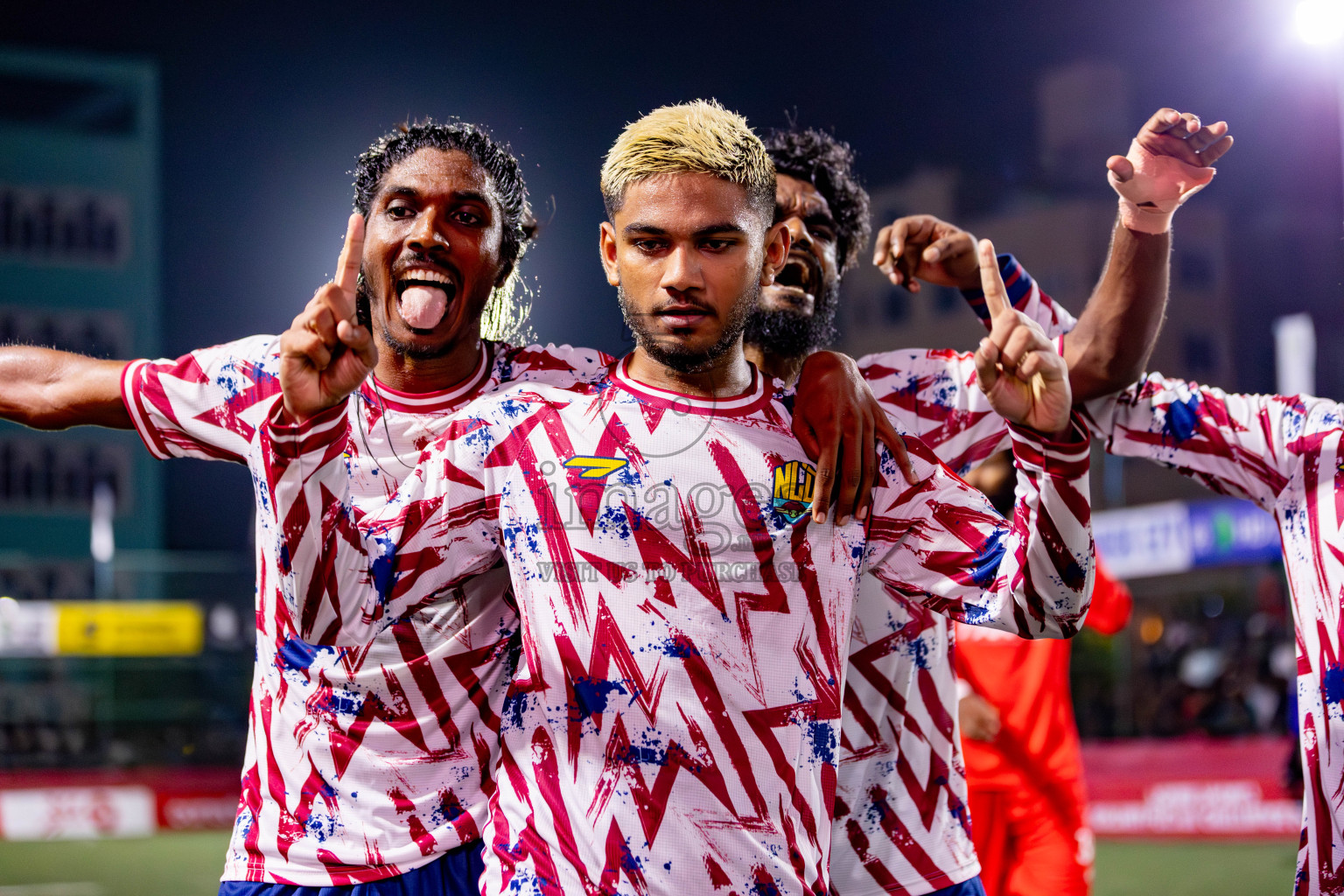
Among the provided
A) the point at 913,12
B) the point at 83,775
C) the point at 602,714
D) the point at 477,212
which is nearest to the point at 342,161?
the point at 477,212

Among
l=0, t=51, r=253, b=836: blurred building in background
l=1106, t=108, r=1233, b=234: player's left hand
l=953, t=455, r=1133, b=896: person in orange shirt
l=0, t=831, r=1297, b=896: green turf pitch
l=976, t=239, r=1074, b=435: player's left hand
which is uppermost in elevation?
l=0, t=51, r=253, b=836: blurred building in background

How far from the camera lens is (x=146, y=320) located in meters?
29.1

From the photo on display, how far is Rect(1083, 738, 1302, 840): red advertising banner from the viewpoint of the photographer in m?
10.2

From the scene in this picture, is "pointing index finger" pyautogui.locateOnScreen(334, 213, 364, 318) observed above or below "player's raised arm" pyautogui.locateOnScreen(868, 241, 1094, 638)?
above

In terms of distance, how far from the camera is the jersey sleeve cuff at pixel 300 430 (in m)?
1.80

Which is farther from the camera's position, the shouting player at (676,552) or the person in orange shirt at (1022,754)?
the person in orange shirt at (1022,754)

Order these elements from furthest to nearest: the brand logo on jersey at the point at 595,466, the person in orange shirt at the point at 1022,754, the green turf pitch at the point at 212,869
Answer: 1. the green turf pitch at the point at 212,869
2. the person in orange shirt at the point at 1022,754
3. the brand logo on jersey at the point at 595,466

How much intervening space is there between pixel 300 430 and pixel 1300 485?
1.92 m

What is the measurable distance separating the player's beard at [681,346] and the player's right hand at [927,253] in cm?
78

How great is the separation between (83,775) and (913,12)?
72.3ft

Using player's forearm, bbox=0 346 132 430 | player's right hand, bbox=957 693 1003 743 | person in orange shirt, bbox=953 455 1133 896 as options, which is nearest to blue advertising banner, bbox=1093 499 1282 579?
person in orange shirt, bbox=953 455 1133 896

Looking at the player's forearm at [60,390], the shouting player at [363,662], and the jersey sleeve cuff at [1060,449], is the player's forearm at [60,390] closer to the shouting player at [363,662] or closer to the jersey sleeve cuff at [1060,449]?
the shouting player at [363,662]

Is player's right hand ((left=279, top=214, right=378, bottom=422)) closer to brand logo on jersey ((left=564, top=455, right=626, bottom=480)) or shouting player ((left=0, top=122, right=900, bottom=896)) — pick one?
brand logo on jersey ((left=564, top=455, right=626, bottom=480))

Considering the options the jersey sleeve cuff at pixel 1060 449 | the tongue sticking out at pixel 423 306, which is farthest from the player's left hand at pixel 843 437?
the tongue sticking out at pixel 423 306
